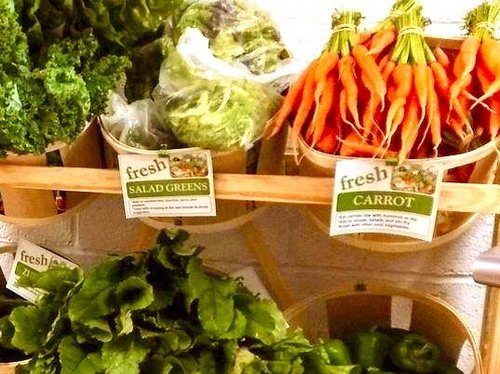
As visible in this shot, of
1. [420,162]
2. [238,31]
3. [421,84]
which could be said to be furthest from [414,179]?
[238,31]

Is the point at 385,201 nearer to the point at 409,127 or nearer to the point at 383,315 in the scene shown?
the point at 409,127

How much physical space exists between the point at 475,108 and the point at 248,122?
1.01ft

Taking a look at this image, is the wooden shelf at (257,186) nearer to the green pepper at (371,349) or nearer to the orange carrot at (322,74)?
the orange carrot at (322,74)

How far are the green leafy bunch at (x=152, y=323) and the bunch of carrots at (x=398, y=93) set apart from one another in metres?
0.25

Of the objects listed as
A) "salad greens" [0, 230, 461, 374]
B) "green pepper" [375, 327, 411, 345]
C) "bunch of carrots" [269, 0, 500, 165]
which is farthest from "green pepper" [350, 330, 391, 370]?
"bunch of carrots" [269, 0, 500, 165]

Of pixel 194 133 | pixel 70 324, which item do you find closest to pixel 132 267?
pixel 70 324

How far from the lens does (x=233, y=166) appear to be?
3.54 feet

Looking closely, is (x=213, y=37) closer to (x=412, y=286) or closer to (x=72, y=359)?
(x=72, y=359)

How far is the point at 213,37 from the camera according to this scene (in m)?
1.17

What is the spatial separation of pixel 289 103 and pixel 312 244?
476 millimetres

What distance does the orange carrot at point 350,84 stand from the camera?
3.39 ft

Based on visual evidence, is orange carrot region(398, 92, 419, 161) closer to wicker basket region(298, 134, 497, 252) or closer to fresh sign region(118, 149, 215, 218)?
wicker basket region(298, 134, 497, 252)

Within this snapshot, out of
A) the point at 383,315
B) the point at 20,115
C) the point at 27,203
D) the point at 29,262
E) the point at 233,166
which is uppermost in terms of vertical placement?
the point at 20,115

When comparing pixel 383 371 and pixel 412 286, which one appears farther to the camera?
pixel 412 286
